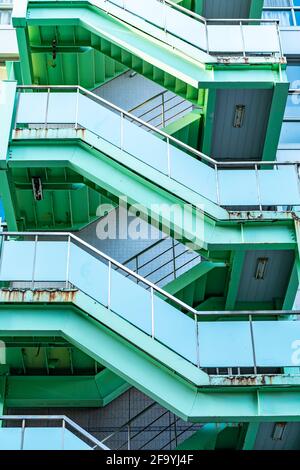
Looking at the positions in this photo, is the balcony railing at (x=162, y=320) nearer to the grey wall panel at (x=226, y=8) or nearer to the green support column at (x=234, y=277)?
the green support column at (x=234, y=277)

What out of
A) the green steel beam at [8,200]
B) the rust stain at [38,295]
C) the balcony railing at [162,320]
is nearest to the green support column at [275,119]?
the balcony railing at [162,320]

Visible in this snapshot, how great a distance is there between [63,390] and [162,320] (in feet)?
12.5

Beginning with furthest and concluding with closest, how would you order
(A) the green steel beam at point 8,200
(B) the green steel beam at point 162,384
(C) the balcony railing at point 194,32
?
(C) the balcony railing at point 194,32 → (A) the green steel beam at point 8,200 → (B) the green steel beam at point 162,384

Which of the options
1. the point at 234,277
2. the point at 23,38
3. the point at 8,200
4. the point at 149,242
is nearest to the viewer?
the point at 234,277

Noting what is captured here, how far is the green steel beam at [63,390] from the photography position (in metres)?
15.6

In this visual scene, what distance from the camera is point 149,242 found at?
1764cm

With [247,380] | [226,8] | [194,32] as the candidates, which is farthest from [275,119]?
[247,380]

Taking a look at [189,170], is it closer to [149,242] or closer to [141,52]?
[141,52]

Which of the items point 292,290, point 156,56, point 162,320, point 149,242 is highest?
point 156,56

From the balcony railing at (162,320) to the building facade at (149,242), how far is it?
0.08 feet

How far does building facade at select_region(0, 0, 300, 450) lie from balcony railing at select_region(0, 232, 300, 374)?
2 centimetres
